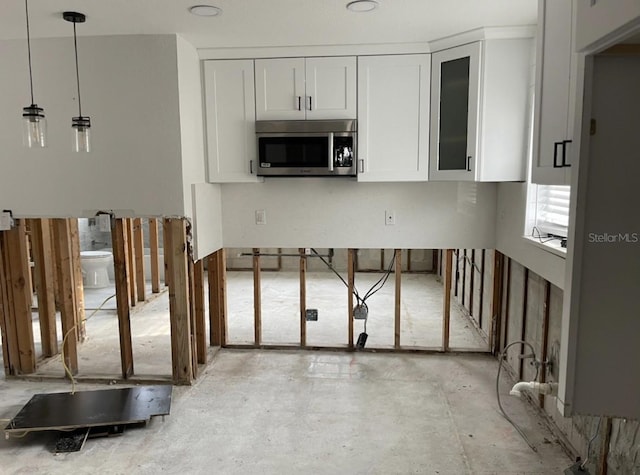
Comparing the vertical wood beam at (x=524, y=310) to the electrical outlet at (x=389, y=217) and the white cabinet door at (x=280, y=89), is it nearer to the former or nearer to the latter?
the electrical outlet at (x=389, y=217)

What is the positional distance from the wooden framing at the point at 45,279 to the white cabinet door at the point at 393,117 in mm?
2544

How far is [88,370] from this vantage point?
3.59m

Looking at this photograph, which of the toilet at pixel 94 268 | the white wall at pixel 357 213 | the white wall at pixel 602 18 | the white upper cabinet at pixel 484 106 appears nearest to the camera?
the white wall at pixel 602 18

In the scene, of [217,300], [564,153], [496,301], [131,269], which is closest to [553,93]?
[564,153]

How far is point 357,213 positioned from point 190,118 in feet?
4.90

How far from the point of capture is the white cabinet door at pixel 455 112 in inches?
117

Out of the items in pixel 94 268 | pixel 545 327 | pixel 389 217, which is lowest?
pixel 94 268

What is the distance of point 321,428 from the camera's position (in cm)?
277

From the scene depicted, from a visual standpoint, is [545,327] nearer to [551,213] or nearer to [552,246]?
[552,246]

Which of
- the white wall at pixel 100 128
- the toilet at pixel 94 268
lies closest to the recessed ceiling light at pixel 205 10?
the white wall at pixel 100 128

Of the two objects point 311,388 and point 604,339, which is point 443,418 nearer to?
point 311,388

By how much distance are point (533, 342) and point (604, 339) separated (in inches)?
78.1

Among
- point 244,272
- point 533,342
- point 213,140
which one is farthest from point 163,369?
point 244,272

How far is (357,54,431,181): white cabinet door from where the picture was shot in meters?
3.22
